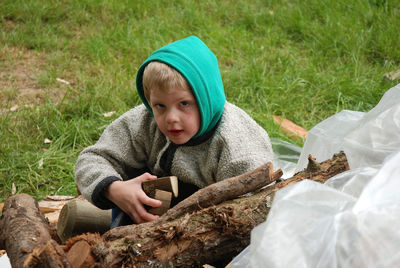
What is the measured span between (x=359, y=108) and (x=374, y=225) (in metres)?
2.71

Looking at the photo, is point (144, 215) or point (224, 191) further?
point (144, 215)

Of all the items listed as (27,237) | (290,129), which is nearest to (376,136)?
(27,237)

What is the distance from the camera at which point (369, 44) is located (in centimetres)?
474

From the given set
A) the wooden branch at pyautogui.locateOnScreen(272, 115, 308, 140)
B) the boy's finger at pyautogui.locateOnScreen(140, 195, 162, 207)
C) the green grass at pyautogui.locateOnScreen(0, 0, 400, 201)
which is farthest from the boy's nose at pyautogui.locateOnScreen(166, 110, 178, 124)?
the wooden branch at pyautogui.locateOnScreen(272, 115, 308, 140)

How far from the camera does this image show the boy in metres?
2.11

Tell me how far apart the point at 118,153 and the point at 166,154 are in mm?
250

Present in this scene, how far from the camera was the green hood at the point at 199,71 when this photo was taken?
6.88 ft

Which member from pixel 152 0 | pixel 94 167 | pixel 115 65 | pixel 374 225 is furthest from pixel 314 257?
pixel 152 0

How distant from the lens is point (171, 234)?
1.63 m

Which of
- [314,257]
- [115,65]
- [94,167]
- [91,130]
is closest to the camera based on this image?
[314,257]

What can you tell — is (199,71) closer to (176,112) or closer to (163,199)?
(176,112)

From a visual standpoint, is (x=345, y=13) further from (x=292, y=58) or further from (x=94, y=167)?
(x=94, y=167)

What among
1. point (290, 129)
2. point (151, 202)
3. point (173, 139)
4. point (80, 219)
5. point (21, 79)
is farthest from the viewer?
point (21, 79)

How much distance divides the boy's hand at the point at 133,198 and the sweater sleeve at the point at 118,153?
11cm
